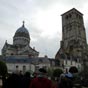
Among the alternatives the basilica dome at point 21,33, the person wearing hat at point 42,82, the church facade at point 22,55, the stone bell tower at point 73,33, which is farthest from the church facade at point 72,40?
the person wearing hat at point 42,82

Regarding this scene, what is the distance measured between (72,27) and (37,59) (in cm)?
2553

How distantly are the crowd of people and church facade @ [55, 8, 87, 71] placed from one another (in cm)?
5940

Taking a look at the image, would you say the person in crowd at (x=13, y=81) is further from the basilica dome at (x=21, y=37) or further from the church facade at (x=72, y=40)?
the basilica dome at (x=21, y=37)

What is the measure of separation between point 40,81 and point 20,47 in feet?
226

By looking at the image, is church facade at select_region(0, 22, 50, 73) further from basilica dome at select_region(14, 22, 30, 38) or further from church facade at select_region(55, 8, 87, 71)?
church facade at select_region(55, 8, 87, 71)

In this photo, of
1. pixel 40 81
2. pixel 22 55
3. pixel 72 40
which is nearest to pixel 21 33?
pixel 22 55

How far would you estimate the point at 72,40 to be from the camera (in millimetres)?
78812

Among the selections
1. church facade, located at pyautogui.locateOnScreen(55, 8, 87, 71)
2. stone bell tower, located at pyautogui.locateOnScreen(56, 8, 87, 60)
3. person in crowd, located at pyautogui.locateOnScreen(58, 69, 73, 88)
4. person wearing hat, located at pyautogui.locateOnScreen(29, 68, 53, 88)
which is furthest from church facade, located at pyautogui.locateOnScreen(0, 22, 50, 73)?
person wearing hat, located at pyautogui.locateOnScreen(29, 68, 53, 88)

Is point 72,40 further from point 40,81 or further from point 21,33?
point 40,81

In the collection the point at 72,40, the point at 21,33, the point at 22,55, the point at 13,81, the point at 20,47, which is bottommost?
the point at 13,81

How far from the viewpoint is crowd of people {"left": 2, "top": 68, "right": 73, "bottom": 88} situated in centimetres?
560

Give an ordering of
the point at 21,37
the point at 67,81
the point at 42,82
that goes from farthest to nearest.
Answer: the point at 21,37 → the point at 67,81 → the point at 42,82

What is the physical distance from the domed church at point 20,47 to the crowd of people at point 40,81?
6249 centimetres

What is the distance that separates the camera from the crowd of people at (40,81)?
5.60 meters
